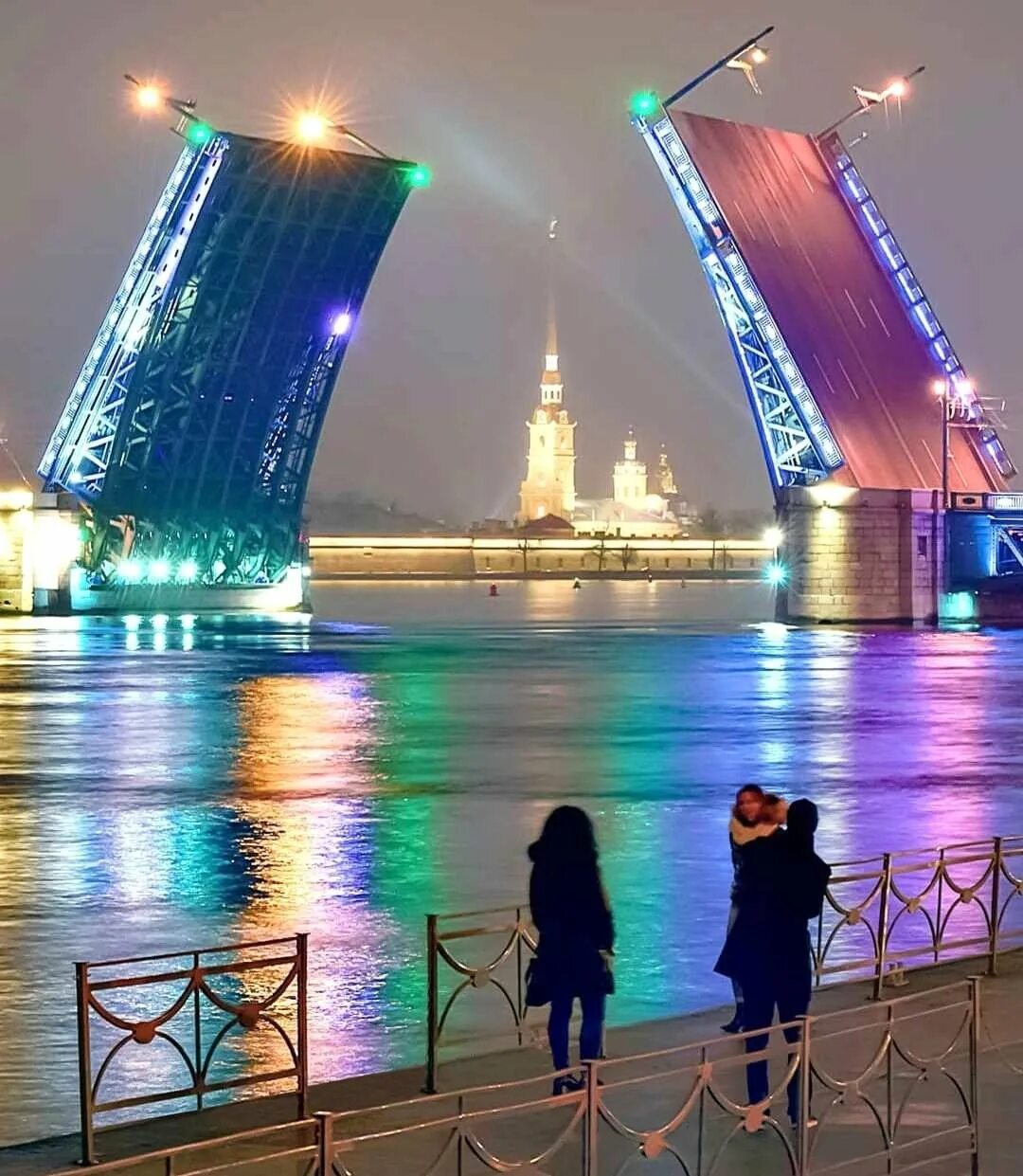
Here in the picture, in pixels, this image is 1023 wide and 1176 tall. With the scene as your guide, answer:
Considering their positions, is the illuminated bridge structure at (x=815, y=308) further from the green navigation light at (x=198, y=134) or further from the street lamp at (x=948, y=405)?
the green navigation light at (x=198, y=134)

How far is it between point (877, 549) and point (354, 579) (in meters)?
112

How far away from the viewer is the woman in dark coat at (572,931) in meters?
7.48

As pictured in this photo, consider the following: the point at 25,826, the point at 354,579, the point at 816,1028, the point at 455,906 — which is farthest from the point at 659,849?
the point at 354,579

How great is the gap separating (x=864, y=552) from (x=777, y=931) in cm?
5355

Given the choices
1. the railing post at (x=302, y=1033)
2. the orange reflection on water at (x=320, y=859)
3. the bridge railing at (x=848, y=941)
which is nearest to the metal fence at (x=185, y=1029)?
the railing post at (x=302, y=1033)

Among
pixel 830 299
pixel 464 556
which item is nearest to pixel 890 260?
pixel 830 299

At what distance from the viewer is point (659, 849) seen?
586 inches

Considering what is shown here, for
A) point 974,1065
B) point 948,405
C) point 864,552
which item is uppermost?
point 948,405

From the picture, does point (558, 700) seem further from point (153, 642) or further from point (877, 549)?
point (877, 549)

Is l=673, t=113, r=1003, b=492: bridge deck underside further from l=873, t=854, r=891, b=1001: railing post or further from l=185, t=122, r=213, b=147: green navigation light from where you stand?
l=873, t=854, r=891, b=1001: railing post

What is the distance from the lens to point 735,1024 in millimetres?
8164

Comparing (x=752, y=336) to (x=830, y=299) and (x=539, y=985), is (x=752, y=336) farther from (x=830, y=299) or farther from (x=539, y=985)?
(x=539, y=985)

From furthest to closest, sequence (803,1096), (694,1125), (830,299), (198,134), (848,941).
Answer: (830,299) → (198,134) → (848,941) → (694,1125) → (803,1096)

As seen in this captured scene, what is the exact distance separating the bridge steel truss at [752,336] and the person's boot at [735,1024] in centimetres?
4601
